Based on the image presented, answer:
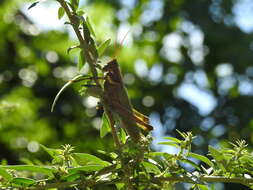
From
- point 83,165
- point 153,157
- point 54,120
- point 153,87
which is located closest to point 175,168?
point 153,157

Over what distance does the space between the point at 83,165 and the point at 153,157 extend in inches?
5.3

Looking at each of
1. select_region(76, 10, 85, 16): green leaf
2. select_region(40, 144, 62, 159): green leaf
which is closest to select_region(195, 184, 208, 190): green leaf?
select_region(40, 144, 62, 159): green leaf

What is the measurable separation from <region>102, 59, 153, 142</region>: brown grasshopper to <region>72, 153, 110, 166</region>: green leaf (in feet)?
0.23

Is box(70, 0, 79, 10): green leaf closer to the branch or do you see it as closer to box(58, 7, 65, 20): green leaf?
box(58, 7, 65, 20): green leaf

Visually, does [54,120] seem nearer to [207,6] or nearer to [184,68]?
[184,68]

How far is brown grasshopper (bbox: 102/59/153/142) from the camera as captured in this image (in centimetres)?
80

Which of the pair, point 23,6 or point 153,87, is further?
point 23,6

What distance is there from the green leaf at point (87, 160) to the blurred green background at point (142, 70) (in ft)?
6.31

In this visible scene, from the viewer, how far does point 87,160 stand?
84 cm

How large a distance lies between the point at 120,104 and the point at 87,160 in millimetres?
123

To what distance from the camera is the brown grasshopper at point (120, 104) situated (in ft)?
2.63

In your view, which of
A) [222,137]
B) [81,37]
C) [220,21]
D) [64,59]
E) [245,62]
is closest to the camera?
[81,37]

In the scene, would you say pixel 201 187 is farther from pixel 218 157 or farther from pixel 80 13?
pixel 80 13

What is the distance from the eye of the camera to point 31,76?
3830 millimetres
